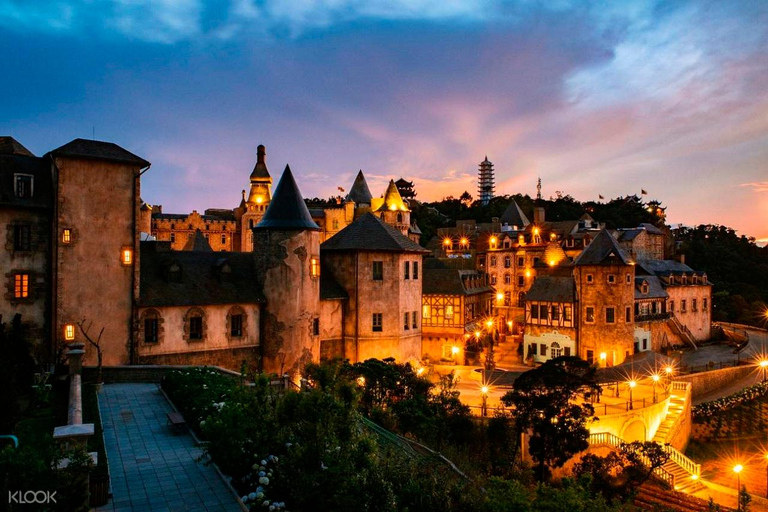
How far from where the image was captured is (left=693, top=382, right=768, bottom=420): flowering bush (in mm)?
40719

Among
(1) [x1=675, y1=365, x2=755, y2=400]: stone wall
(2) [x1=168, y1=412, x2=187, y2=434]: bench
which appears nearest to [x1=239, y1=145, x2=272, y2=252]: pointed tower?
(1) [x1=675, y1=365, x2=755, y2=400]: stone wall

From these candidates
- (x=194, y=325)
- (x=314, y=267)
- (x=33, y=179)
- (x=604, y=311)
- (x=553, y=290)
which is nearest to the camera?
(x=33, y=179)

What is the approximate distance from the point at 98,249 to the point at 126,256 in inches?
51.8

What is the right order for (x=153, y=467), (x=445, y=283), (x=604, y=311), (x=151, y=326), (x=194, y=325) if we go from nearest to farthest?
(x=153, y=467) < (x=151, y=326) < (x=194, y=325) < (x=604, y=311) < (x=445, y=283)

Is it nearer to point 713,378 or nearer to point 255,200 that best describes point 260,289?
point 713,378

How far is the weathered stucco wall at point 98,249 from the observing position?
25.9m

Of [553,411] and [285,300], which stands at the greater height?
[285,300]

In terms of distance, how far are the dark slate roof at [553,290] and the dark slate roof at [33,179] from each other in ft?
126

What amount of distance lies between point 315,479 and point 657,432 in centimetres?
3130

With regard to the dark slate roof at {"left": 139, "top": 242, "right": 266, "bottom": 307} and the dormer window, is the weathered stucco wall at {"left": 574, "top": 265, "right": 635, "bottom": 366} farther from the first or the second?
the dormer window

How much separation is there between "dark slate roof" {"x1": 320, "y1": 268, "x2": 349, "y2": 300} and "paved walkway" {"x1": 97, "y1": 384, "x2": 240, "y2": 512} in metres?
15.6

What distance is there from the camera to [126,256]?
90.0 ft

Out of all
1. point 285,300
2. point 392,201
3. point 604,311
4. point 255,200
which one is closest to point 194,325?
point 285,300

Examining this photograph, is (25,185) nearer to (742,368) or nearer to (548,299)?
(548,299)
